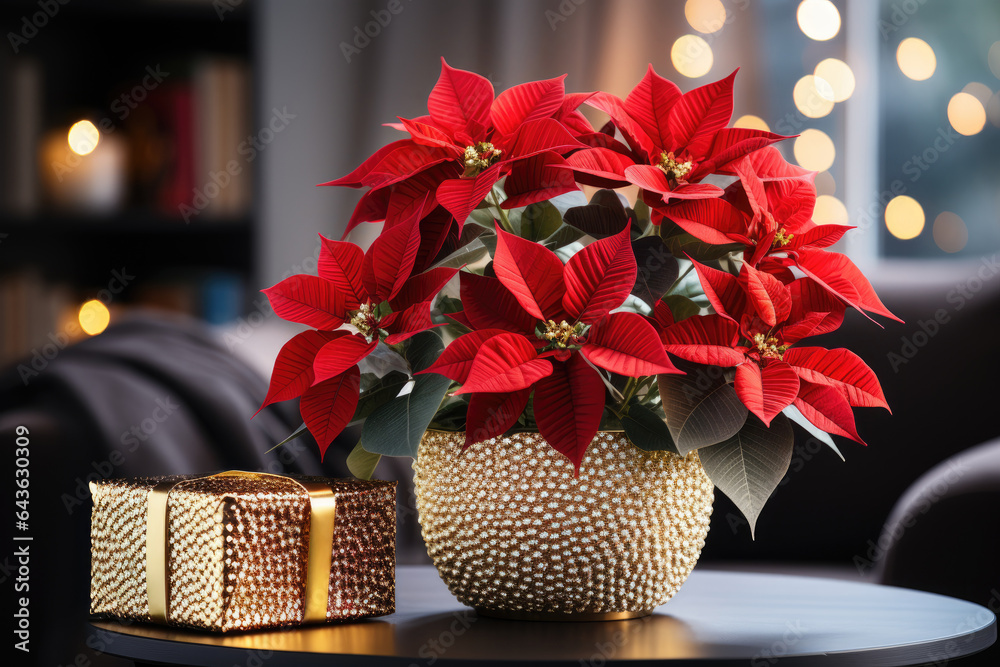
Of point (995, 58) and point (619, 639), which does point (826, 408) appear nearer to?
point (619, 639)

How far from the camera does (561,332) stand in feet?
1.76

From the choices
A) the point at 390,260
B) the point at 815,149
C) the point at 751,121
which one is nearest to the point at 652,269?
the point at 390,260

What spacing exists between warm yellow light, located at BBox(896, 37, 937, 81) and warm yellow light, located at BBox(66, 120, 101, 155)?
195 centimetres

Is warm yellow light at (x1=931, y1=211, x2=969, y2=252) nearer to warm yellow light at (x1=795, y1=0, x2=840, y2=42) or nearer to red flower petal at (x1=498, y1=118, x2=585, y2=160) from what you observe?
warm yellow light at (x1=795, y1=0, x2=840, y2=42)

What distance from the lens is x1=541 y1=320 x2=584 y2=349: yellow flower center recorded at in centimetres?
53

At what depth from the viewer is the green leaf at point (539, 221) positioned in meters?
0.63

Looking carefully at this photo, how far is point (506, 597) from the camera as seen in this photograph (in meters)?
0.60

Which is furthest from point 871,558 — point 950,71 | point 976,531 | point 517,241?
point 950,71

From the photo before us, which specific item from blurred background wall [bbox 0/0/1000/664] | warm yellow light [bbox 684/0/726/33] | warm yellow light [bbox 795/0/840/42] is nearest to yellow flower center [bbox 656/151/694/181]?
blurred background wall [bbox 0/0/1000/664]

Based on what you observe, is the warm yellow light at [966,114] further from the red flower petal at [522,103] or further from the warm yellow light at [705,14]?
the red flower petal at [522,103]

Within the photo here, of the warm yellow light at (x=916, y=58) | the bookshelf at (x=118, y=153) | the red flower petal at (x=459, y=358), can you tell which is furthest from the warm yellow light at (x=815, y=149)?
Result: the red flower petal at (x=459, y=358)

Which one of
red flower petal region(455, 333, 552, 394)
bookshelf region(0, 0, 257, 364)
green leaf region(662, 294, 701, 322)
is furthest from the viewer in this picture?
bookshelf region(0, 0, 257, 364)

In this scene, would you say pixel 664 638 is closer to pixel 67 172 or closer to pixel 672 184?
pixel 672 184

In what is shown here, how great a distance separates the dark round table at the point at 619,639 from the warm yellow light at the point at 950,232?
5.94ft
